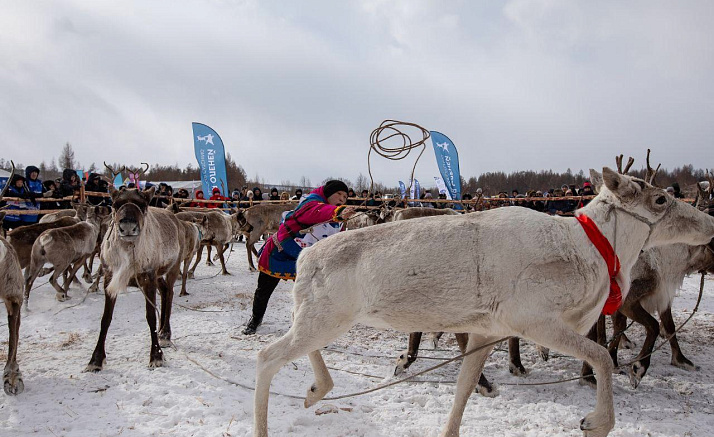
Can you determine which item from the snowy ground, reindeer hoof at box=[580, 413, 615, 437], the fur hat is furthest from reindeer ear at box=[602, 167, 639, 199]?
Result: the fur hat

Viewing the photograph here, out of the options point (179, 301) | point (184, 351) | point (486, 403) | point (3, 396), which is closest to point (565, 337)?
point (486, 403)

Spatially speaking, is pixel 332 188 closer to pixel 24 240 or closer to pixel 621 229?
pixel 621 229

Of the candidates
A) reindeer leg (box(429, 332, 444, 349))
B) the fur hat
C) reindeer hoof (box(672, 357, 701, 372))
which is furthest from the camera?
reindeer leg (box(429, 332, 444, 349))

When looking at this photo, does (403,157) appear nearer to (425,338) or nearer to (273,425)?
(425,338)

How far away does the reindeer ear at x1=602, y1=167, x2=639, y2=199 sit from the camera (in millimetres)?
2945

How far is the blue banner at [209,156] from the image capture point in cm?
1945

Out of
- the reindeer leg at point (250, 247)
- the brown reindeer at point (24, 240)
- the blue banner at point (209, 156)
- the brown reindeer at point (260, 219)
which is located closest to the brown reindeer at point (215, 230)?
the reindeer leg at point (250, 247)

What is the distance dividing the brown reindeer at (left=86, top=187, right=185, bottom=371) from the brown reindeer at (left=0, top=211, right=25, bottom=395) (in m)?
0.63

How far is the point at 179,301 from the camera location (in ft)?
26.5

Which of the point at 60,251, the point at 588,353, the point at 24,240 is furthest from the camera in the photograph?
the point at 24,240

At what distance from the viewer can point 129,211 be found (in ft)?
15.5

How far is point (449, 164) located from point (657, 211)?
17.1 meters

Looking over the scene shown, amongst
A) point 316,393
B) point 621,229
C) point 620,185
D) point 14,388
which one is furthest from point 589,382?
point 14,388

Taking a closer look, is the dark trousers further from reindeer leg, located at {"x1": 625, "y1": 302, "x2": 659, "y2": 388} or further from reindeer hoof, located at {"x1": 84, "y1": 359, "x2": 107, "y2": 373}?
reindeer leg, located at {"x1": 625, "y1": 302, "x2": 659, "y2": 388}
